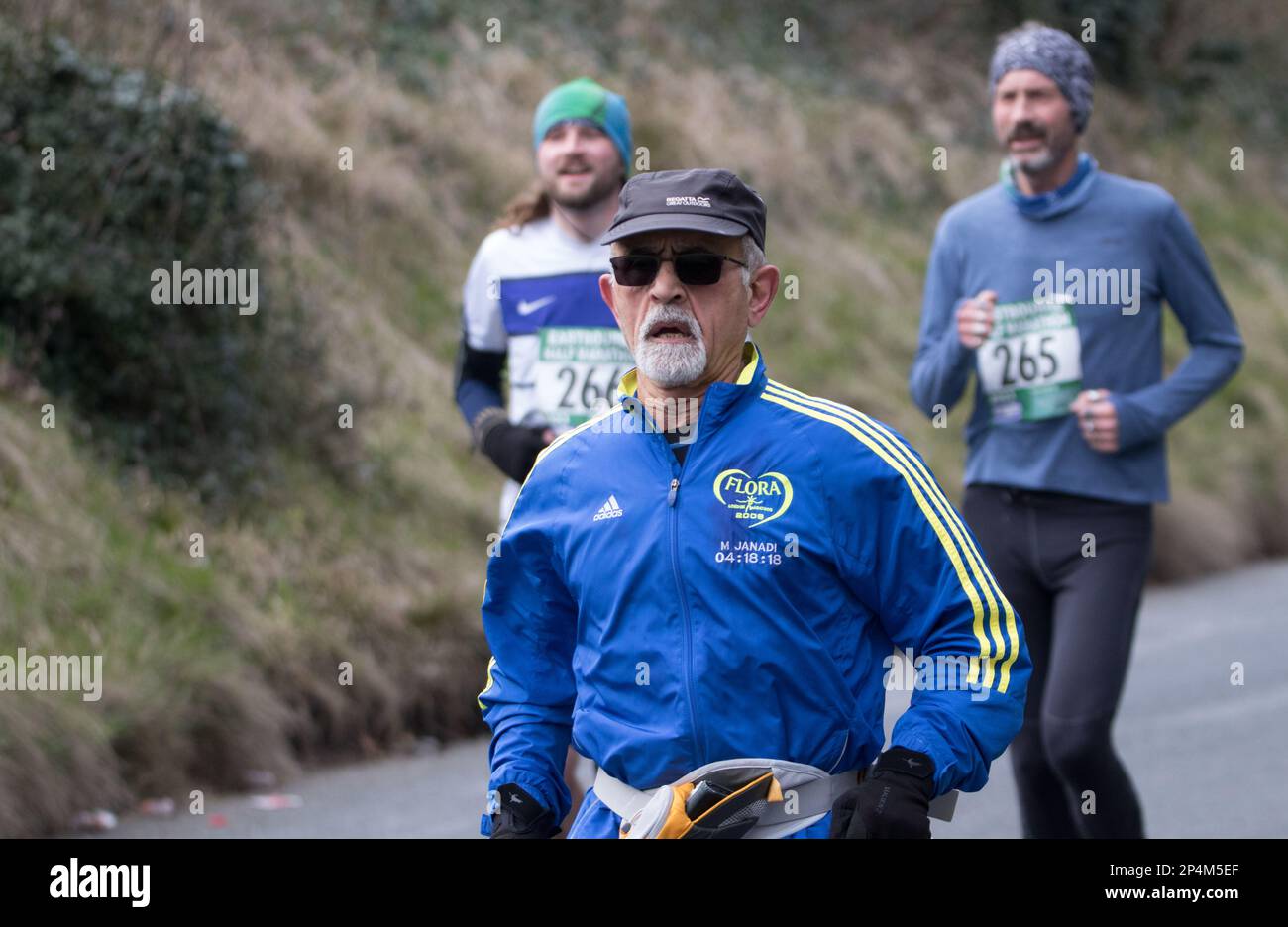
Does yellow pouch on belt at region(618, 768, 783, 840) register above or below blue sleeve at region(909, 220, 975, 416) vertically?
below

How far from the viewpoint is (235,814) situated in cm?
796

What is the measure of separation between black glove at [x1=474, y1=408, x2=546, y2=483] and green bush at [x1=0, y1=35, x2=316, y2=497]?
3992mm

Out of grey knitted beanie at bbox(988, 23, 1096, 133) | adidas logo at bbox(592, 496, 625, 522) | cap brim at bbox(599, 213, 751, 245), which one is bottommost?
adidas logo at bbox(592, 496, 625, 522)

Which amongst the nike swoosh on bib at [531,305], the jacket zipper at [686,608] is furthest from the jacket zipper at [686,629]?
the nike swoosh on bib at [531,305]

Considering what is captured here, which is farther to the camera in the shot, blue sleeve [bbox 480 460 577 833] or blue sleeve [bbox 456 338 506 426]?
blue sleeve [bbox 456 338 506 426]

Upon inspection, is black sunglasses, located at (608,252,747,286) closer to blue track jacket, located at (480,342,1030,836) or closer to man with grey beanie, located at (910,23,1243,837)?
blue track jacket, located at (480,342,1030,836)

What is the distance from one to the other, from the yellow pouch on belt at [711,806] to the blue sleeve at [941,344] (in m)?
2.96

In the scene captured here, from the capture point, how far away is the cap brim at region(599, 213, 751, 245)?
3.60m

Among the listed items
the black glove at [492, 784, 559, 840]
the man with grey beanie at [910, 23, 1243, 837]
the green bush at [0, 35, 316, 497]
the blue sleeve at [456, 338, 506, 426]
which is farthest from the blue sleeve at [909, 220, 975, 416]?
the green bush at [0, 35, 316, 497]

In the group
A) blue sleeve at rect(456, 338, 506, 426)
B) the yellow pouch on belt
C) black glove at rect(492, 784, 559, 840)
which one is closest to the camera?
the yellow pouch on belt

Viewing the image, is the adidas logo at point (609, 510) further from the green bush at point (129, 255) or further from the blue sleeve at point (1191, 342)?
the green bush at point (129, 255)
